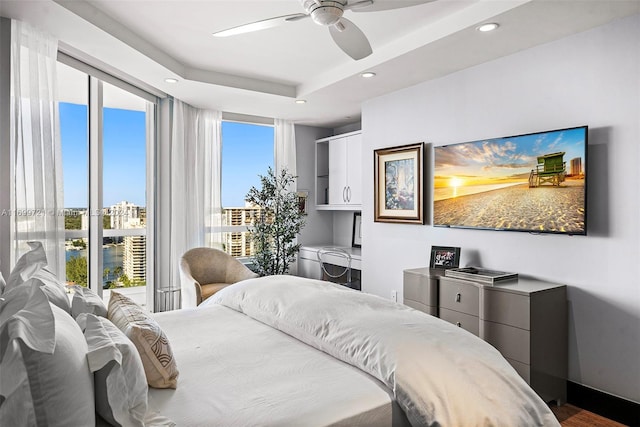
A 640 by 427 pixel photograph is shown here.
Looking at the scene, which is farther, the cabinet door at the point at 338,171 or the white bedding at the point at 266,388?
the cabinet door at the point at 338,171

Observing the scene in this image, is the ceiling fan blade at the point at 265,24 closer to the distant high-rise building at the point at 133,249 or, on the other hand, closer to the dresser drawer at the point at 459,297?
the dresser drawer at the point at 459,297

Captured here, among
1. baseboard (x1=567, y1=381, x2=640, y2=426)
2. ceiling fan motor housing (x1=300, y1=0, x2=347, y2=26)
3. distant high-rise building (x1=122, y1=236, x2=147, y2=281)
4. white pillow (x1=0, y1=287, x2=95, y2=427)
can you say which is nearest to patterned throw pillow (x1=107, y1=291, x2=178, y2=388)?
white pillow (x1=0, y1=287, x2=95, y2=427)

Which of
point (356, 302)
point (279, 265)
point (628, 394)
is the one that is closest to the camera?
point (356, 302)

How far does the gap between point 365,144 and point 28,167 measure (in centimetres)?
316

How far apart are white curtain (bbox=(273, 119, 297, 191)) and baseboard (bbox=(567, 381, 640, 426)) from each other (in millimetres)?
3996

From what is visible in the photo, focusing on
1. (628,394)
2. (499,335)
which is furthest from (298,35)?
(628,394)

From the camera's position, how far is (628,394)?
2518 millimetres

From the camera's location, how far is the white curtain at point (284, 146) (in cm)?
561

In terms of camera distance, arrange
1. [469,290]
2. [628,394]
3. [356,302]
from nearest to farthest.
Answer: [356,302] < [628,394] < [469,290]

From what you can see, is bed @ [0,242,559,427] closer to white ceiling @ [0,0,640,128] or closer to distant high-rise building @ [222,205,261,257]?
white ceiling @ [0,0,640,128]

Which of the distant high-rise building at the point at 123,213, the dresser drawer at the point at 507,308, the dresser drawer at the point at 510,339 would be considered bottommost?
the dresser drawer at the point at 510,339

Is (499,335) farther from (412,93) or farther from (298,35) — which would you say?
(298,35)

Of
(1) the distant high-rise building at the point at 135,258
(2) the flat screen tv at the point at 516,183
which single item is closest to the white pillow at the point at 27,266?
(1) the distant high-rise building at the point at 135,258

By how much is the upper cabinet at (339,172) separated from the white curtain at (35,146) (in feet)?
10.5
